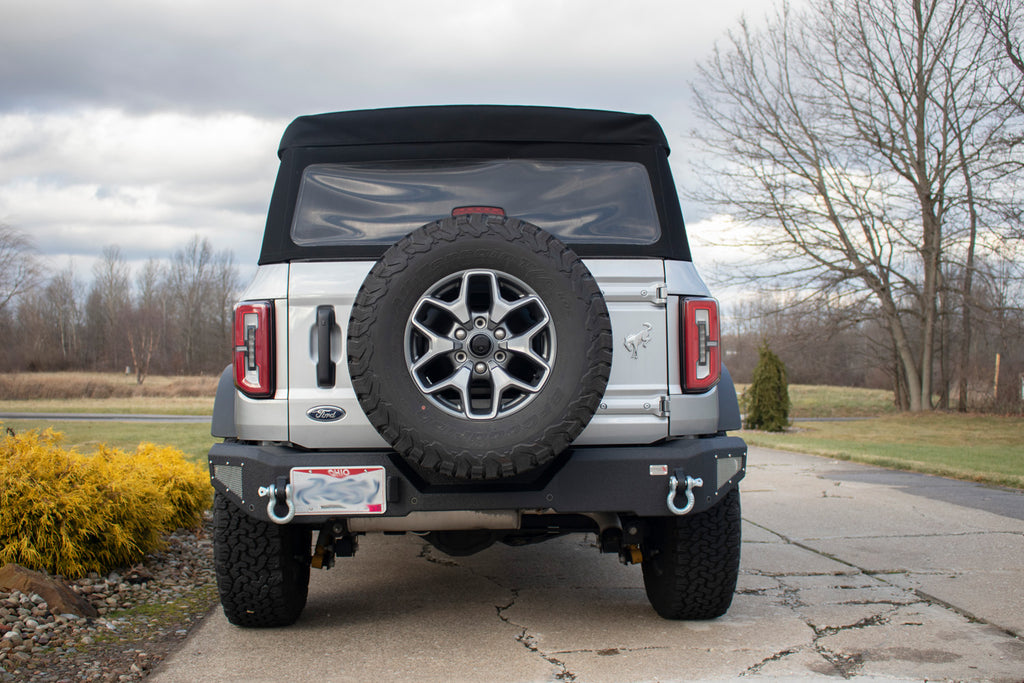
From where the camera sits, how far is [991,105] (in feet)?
53.4

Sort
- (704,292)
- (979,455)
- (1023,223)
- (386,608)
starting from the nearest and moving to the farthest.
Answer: (704,292)
(386,608)
(979,455)
(1023,223)

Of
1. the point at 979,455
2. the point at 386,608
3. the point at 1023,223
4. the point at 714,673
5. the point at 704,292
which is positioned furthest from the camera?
the point at 1023,223

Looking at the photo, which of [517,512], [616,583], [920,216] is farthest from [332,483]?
[920,216]

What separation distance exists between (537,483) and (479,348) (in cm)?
60

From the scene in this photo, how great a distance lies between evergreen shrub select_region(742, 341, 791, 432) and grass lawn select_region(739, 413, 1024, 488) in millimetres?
391

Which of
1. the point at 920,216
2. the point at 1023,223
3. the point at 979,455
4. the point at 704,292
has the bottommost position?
the point at 979,455

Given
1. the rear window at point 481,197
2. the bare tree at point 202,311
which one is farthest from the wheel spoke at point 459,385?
the bare tree at point 202,311

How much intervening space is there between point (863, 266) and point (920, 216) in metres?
1.91

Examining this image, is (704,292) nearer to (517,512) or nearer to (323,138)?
(517,512)

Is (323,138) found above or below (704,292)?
above

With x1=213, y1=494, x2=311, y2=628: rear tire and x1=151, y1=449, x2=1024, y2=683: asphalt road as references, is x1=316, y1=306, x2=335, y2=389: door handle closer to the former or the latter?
x1=213, y1=494, x2=311, y2=628: rear tire

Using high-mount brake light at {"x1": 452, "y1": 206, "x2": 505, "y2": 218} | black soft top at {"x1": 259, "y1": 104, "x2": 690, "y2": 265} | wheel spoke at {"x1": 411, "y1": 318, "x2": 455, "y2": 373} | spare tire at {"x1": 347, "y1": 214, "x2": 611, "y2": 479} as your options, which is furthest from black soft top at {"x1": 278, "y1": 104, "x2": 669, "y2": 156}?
wheel spoke at {"x1": 411, "y1": 318, "x2": 455, "y2": 373}

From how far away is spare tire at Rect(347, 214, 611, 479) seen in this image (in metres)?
2.79

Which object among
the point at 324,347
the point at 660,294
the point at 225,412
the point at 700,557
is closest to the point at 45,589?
the point at 225,412
